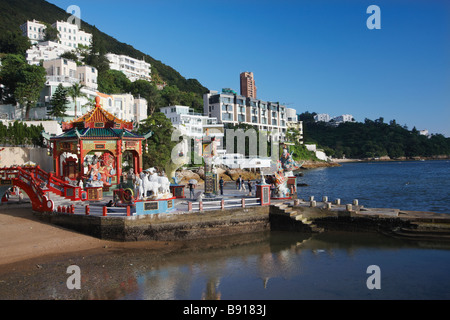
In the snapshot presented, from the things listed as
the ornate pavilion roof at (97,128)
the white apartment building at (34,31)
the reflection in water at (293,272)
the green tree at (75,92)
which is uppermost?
the white apartment building at (34,31)

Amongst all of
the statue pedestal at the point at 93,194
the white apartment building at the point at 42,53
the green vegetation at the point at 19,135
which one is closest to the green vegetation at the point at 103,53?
the white apartment building at the point at 42,53

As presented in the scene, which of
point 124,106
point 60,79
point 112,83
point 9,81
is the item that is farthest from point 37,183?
point 112,83

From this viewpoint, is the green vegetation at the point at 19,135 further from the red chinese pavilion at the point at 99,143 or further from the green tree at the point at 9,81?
the green tree at the point at 9,81

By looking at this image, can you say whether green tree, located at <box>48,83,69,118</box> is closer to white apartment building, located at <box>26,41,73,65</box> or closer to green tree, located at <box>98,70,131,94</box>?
green tree, located at <box>98,70,131,94</box>

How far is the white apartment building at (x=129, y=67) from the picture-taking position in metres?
119

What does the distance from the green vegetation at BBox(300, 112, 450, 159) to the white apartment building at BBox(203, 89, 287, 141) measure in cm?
4690

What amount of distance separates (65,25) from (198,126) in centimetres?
6417

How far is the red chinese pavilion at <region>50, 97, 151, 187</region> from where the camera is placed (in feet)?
90.7

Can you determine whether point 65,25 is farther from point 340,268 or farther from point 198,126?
point 340,268

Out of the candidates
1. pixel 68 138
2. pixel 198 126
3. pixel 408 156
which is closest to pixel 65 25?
pixel 198 126

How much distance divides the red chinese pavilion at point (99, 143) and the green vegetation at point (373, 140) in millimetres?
139762

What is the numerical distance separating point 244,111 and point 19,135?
2933 inches

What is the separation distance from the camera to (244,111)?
10756cm

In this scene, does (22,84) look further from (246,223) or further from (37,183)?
(246,223)
